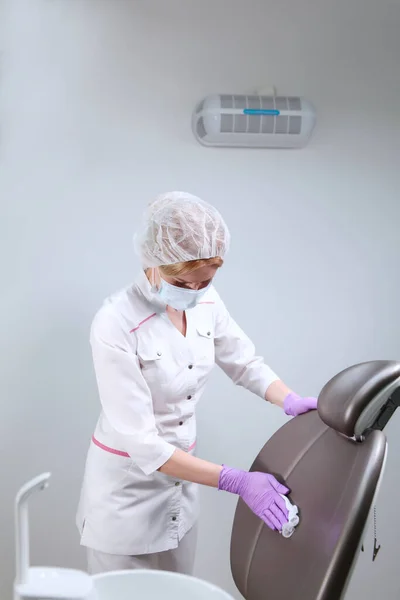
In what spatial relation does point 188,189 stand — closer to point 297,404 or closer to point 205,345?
point 205,345

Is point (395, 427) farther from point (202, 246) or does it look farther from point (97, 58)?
point (97, 58)

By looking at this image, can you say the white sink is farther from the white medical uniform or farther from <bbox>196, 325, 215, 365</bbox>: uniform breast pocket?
<bbox>196, 325, 215, 365</bbox>: uniform breast pocket

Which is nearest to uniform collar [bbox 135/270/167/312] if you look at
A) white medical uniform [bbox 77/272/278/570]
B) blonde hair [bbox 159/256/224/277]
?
white medical uniform [bbox 77/272/278/570]

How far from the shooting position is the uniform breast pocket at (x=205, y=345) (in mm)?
1675

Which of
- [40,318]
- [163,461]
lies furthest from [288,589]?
[40,318]

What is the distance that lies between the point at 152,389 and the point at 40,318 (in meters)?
0.58

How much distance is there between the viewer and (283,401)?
67.0 inches

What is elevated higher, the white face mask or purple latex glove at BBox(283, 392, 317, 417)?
the white face mask

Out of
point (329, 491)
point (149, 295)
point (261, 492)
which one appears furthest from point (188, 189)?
point (329, 491)

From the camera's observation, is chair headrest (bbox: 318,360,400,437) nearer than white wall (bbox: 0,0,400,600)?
Yes

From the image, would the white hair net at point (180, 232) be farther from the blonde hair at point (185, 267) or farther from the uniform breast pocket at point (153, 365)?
the uniform breast pocket at point (153, 365)

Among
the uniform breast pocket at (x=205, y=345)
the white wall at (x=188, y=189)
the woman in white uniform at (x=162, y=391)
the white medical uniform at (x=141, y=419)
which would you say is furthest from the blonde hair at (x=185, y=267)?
the white wall at (x=188, y=189)

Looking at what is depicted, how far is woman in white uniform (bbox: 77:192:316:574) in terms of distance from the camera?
149cm

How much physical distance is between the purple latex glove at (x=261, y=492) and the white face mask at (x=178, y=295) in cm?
38
